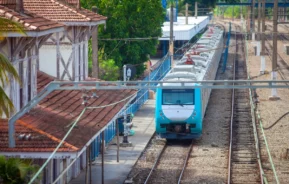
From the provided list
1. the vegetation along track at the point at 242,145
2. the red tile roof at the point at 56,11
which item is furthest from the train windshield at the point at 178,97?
the red tile roof at the point at 56,11

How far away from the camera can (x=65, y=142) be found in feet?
55.0

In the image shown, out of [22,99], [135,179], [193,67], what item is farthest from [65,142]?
[193,67]

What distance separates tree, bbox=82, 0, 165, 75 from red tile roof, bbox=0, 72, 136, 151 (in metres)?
15.4

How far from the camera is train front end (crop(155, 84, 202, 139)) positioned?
94.1 ft

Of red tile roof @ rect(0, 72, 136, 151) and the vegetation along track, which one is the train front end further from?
red tile roof @ rect(0, 72, 136, 151)

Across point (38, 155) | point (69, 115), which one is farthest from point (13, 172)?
point (69, 115)

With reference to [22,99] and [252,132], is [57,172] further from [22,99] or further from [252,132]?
[252,132]

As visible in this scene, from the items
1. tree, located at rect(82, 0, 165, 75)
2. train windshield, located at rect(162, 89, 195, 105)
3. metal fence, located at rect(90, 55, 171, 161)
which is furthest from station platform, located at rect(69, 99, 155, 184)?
tree, located at rect(82, 0, 165, 75)

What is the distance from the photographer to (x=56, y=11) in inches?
941

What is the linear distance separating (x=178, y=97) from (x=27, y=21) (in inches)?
465

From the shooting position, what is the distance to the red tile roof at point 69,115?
17500 mm

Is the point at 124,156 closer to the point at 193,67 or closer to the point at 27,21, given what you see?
the point at 193,67

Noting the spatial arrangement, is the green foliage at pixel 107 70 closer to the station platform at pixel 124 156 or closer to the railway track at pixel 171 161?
the station platform at pixel 124 156

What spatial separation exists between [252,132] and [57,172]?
1307 cm
